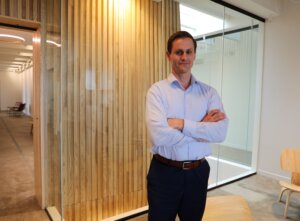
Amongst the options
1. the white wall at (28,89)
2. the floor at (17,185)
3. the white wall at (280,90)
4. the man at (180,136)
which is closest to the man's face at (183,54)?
the man at (180,136)

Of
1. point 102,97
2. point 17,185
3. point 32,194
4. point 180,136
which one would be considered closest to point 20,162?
point 17,185

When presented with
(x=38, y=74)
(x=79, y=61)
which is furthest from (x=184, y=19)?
(x=38, y=74)

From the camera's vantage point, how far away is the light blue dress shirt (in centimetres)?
141

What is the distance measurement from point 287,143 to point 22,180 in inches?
170

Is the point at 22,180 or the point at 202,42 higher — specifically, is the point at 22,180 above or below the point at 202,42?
below

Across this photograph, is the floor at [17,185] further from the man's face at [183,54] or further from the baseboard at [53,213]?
the man's face at [183,54]

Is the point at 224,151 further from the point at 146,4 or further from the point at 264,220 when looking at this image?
the point at 146,4

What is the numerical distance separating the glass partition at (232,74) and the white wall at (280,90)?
14 centimetres

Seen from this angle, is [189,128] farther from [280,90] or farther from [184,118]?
[280,90]

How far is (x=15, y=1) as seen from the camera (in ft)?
8.55

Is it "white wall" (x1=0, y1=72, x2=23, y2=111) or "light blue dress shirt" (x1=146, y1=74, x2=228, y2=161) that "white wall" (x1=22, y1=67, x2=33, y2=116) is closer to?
"white wall" (x1=0, y1=72, x2=23, y2=111)

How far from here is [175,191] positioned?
1447 millimetres

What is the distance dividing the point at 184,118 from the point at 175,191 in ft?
1.40

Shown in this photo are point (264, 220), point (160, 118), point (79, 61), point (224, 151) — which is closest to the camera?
point (160, 118)
